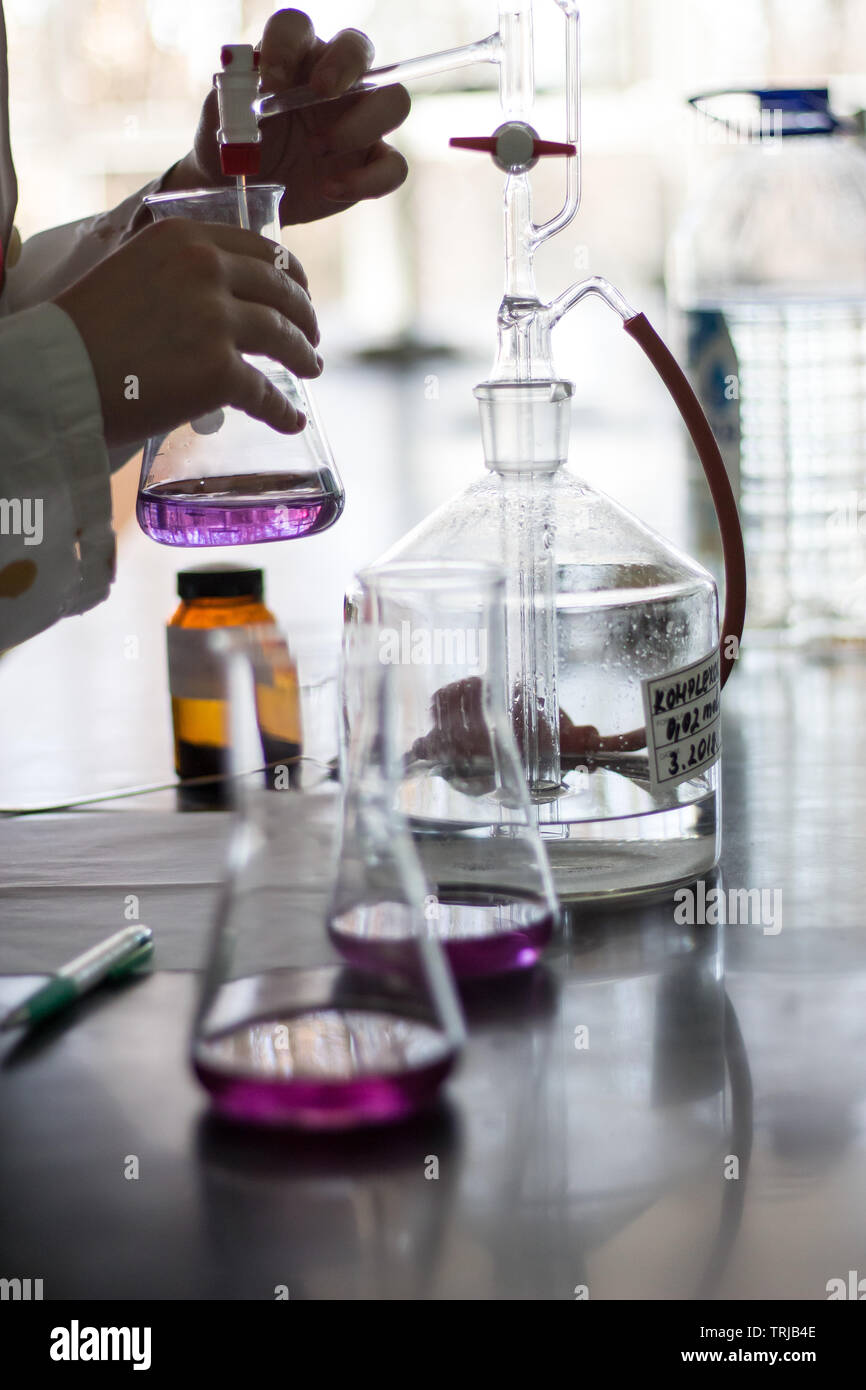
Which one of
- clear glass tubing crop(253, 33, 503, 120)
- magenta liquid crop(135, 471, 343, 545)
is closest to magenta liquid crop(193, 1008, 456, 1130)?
magenta liquid crop(135, 471, 343, 545)

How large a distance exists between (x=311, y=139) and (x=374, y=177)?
48mm

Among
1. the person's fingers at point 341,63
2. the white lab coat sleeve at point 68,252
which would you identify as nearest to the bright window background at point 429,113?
the white lab coat sleeve at point 68,252

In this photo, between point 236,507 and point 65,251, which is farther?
point 65,251

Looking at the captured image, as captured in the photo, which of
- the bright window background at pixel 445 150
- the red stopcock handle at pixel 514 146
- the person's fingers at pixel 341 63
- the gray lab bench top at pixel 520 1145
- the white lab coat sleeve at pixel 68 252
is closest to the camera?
the gray lab bench top at pixel 520 1145

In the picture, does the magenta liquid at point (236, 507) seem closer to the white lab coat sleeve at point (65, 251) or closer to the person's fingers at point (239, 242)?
the person's fingers at point (239, 242)

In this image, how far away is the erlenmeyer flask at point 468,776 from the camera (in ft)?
1.80

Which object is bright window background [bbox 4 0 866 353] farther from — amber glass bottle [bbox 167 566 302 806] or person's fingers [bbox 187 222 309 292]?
person's fingers [bbox 187 222 309 292]

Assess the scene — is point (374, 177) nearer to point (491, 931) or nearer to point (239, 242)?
point (239, 242)

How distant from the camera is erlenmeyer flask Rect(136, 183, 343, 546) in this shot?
72 cm

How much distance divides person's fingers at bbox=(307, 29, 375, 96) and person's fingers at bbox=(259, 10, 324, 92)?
2cm

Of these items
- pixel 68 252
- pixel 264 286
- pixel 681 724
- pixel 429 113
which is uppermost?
pixel 429 113

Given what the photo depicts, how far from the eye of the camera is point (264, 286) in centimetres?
69

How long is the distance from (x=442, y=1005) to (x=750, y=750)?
0.59 metres

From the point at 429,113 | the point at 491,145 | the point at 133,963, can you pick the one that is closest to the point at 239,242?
the point at 491,145
